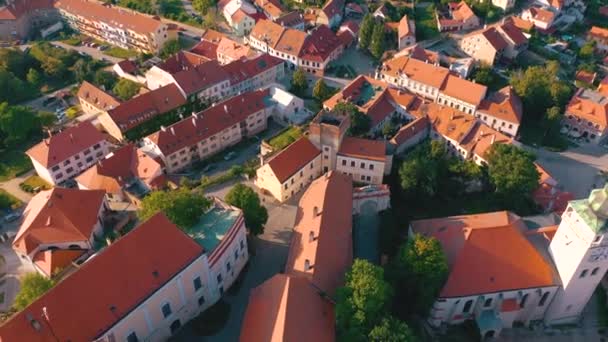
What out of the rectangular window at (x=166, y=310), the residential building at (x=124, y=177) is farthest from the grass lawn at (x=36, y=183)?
the rectangular window at (x=166, y=310)

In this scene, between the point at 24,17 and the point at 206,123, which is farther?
the point at 24,17

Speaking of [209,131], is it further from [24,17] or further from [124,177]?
[24,17]

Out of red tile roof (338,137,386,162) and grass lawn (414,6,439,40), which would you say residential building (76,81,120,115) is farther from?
grass lawn (414,6,439,40)

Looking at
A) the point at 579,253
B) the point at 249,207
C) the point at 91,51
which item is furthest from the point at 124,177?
the point at 579,253

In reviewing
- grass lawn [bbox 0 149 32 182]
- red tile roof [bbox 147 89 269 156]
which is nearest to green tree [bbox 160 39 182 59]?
red tile roof [bbox 147 89 269 156]

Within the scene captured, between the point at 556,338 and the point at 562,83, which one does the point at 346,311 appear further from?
the point at 562,83
